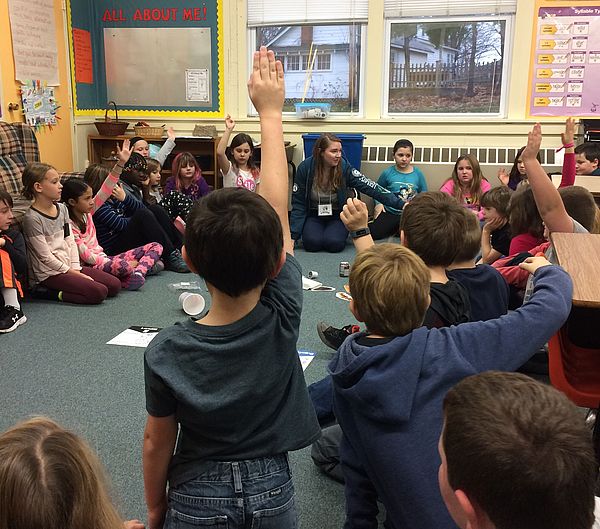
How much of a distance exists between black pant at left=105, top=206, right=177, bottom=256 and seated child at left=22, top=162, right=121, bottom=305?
0.59 metres

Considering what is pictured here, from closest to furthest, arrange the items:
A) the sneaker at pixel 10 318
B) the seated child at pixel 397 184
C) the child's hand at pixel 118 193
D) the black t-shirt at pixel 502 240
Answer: the sneaker at pixel 10 318
the black t-shirt at pixel 502 240
the child's hand at pixel 118 193
the seated child at pixel 397 184

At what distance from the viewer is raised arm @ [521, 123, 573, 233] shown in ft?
6.34

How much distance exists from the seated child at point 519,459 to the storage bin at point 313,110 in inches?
212

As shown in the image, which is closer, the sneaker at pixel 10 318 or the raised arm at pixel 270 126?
the raised arm at pixel 270 126

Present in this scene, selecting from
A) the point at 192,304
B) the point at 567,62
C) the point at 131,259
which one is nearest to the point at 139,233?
the point at 131,259

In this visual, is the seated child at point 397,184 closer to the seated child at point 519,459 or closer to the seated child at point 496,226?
the seated child at point 496,226

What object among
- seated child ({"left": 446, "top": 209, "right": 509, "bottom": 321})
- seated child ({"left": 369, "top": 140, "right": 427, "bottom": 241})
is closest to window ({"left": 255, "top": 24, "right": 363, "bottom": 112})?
seated child ({"left": 369, "top": 140, "right": 427, "bottom": 241})

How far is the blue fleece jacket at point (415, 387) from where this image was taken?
1112 millimetres

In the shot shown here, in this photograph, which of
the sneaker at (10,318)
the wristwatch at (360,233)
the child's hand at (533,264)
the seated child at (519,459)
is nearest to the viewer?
the seated child at (519,459)

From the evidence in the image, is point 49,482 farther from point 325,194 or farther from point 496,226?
point 325,194

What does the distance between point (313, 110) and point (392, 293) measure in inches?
195

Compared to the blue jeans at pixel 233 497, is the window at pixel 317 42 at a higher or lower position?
higher

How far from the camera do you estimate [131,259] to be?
4043mm

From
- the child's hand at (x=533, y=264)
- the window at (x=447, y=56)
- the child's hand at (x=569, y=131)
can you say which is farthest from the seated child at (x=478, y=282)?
the window at (x=447, y=56)
